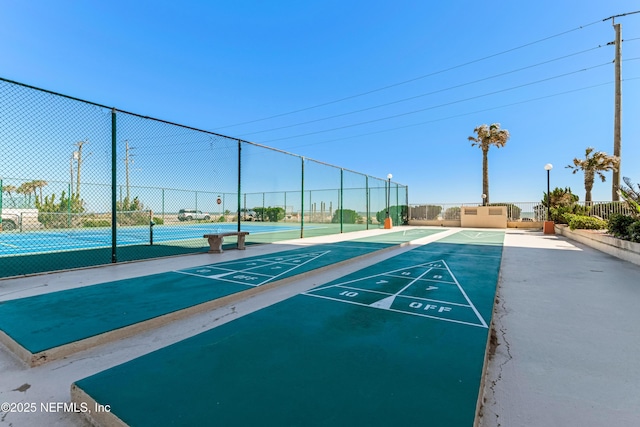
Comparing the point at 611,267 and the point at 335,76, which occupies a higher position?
the point at 335,76

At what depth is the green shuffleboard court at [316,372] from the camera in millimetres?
1654

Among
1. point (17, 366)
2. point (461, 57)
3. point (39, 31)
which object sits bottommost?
point (17, 366)

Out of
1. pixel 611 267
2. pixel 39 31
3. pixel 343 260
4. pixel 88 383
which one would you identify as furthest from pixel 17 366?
pixel 39 31

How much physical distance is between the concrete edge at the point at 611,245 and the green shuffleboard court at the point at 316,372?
7153 millimetres

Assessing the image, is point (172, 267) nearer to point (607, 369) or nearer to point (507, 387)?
point (507, 387)

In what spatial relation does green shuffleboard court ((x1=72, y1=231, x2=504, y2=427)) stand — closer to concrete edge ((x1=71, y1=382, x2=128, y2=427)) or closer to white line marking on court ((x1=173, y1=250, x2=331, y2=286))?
concrete edge ((x1=71, y1=382, x2=128, y2=427))

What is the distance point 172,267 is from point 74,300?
244cm

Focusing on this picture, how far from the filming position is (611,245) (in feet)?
29.9

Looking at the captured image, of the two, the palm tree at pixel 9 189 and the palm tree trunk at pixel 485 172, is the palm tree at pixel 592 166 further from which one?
the palm tree at pixel 9 189

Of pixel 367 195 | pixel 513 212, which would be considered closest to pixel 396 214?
pixel 367 195

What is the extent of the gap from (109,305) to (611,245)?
519 inches

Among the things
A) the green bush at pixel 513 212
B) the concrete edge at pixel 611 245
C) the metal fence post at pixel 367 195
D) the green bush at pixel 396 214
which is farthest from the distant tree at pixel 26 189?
the green bush at pixel 513 212

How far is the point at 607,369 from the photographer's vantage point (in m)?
2.38

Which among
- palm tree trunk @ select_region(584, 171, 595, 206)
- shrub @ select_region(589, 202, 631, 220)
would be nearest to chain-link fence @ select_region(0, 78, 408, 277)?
shrub @ select_region(589, 202, 631, 220)
